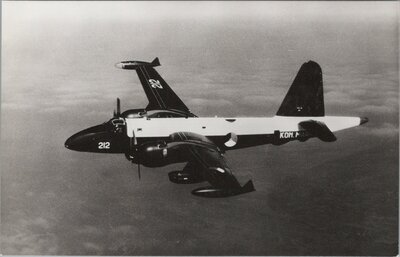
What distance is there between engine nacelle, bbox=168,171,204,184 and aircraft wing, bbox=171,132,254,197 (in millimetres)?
669

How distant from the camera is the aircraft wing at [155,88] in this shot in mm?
23125

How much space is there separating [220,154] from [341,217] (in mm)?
10047

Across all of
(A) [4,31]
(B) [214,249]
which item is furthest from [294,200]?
(A) [4,31]

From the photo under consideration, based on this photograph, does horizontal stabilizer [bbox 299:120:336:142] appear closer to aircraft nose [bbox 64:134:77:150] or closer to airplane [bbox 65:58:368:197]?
airplane [bbox 65:58:368:197]

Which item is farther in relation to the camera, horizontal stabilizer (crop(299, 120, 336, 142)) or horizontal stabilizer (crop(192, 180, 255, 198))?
horizontal stabilizer (crop(299, 120, 336, 142))

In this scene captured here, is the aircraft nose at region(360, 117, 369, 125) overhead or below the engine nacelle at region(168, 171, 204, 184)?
overhead

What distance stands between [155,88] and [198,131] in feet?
14.4

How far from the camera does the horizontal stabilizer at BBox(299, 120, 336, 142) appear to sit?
1998 cm

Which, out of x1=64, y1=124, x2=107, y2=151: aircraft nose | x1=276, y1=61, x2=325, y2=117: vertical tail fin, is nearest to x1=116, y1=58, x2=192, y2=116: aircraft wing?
x1=64, y1=124, x2=107, y2=151: aircraft nose

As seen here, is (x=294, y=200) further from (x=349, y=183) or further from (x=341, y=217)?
(x=341, y=217)

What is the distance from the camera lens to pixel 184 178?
59.8 feet

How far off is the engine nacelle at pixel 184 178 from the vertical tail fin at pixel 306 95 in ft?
23.4

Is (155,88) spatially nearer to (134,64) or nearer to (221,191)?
(134,64)

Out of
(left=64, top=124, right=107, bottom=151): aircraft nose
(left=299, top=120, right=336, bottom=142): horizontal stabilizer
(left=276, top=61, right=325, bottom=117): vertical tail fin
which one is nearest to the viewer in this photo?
(left=64, top=124, right=107, bottom=151): aircraft nose
